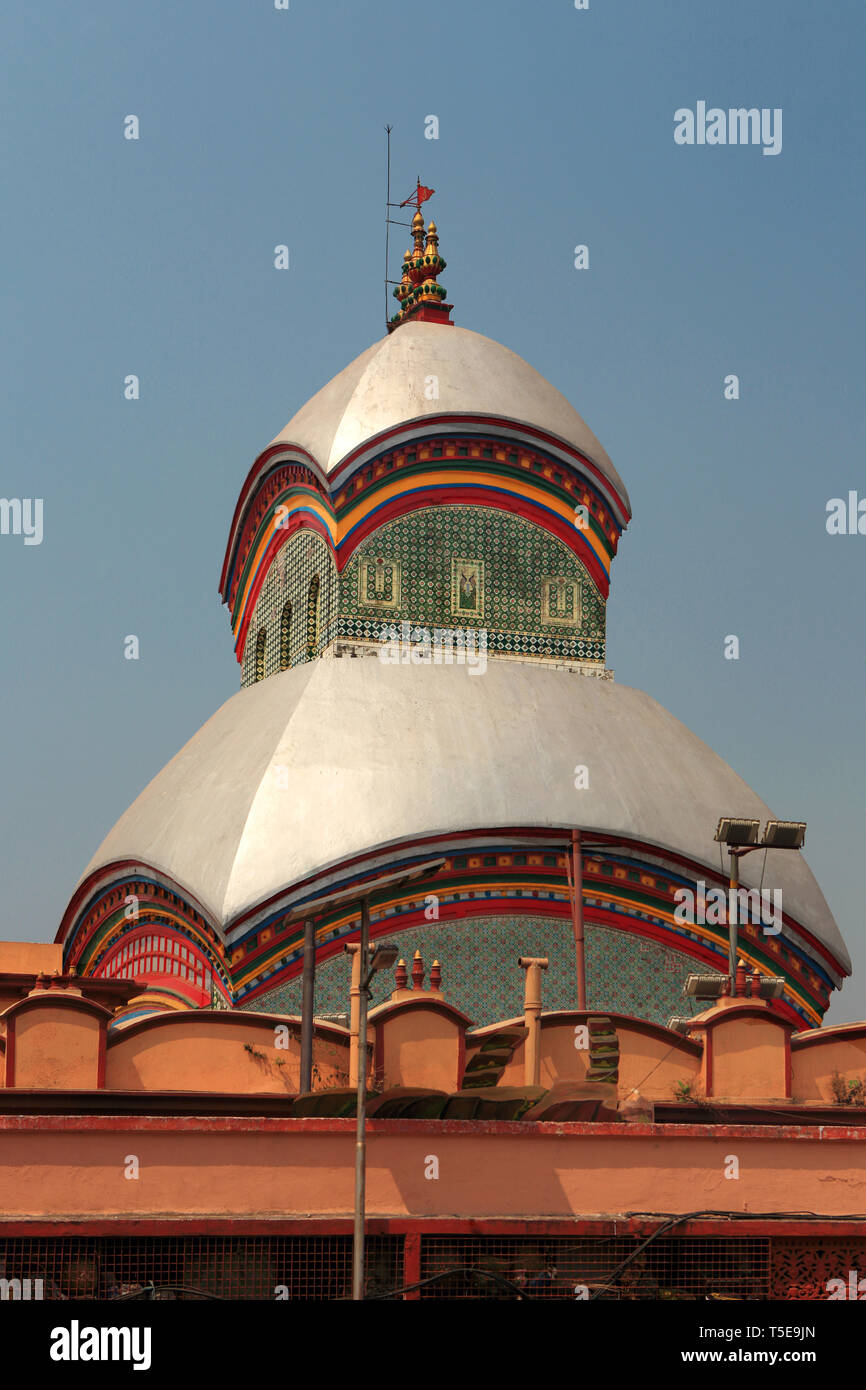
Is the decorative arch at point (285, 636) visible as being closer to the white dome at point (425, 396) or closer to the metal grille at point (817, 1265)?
the white dome at point (425, 396)

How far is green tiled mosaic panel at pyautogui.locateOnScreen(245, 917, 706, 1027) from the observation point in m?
17.9

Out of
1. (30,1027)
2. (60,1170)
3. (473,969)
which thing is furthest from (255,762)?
(60,1170)

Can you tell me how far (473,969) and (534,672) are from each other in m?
3.78

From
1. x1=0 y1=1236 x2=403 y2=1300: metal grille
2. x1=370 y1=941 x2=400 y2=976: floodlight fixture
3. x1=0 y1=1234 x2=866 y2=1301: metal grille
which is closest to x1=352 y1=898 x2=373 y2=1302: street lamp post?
x1=0 y1=1236 x2=403 y2=1300: metal grille

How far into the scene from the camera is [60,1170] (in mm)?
13008

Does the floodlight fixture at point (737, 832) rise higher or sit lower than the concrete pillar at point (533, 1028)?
higher

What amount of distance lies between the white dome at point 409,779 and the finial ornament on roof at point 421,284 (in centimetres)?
575

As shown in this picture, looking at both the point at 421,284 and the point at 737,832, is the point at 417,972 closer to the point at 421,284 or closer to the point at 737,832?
the point at 737,832

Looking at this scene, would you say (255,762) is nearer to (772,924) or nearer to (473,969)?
(473,969)

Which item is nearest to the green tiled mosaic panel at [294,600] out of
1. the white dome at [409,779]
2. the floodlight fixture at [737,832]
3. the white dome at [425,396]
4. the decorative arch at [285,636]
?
the decorative arch at [285,636]

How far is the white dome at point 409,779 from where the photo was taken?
1800 centimetres

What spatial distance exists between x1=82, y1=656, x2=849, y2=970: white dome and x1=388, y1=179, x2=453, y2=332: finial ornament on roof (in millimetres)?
5752

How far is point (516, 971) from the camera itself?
60.3 feet

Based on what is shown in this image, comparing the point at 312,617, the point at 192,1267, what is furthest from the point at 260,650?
the point at 192,1267
